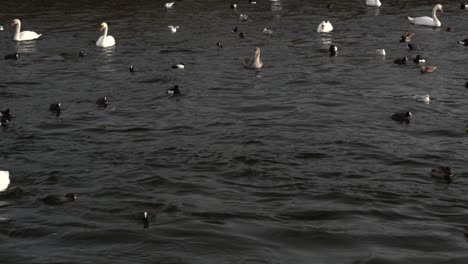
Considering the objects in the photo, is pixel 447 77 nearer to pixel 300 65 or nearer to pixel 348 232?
pixel 300 65

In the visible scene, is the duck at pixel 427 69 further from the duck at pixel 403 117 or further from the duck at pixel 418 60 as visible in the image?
the duck at pixel 403 117

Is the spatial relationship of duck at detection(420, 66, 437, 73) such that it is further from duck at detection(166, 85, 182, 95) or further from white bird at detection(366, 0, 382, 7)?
white bird at detection(366, 0, 382, 7)

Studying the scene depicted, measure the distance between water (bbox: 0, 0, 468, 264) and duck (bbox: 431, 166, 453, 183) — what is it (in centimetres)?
18

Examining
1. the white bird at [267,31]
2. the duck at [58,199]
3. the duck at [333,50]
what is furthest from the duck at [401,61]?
the duck at [58,199]

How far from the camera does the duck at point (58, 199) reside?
55.1 ft

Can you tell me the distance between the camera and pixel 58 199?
1683 centimetres

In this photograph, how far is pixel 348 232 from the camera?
1544cm

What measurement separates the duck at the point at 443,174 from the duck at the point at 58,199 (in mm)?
7950

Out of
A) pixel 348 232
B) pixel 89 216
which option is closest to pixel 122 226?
pixel 89 216

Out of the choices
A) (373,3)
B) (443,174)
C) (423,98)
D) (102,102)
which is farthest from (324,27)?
(443,174)

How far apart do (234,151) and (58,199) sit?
5.04 meters

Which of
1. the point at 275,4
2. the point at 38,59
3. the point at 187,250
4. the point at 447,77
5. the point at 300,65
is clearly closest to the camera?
the point at 187,250

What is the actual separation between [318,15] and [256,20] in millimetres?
3386

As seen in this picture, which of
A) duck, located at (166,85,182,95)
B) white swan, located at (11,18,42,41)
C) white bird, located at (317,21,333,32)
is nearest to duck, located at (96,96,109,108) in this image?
duck, located at (166,85,182,95)
